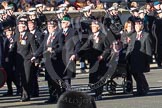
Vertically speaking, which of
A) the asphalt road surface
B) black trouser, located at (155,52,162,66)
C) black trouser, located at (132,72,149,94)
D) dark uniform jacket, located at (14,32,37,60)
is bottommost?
the asphalt road surface

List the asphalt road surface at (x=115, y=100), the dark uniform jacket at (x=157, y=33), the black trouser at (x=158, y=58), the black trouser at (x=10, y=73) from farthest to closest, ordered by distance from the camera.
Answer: the black trouser at (x=158, y=58), the dark uniform jacket at (x=157, y=33), the black trouser at (x=10, y=73), the asphalt road surface at (x=115, y=100)

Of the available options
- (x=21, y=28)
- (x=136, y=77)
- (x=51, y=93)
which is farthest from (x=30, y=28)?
(x=136, y=77)

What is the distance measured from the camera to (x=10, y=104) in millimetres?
12188

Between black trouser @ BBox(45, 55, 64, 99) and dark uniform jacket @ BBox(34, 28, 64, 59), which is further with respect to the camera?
black trouser @ BBox(45, 55, 64, 99)

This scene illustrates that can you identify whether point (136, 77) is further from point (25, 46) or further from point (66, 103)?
point (66, 103)

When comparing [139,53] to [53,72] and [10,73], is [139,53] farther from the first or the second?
[10,73]

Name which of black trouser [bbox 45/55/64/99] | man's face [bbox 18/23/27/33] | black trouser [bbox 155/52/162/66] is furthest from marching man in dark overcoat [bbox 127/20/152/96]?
black trouser [bbox 155/52/162/66]

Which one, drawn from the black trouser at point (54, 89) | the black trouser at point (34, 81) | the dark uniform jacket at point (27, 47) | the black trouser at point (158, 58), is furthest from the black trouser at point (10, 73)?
the black trouser at point (158, 58)

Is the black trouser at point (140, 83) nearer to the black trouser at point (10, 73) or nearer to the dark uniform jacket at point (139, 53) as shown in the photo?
the dark uniform jacket at point (139, 53)

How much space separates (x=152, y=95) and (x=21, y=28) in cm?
338

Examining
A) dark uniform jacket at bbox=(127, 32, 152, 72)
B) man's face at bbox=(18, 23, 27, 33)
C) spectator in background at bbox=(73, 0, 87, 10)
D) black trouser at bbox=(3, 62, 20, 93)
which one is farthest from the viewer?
spectator in background at bbox=(73, 0, 87, 10)

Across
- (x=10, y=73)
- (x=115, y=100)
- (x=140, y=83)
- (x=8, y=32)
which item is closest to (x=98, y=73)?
(x=115, y=100)

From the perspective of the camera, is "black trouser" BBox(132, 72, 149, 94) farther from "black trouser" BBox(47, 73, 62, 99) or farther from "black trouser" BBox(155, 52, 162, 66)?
"black trouser" BBox(155, 52, 162, 66)

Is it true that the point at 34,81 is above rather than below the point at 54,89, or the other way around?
above
